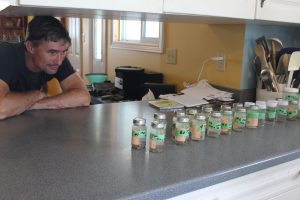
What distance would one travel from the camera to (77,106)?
1.51m

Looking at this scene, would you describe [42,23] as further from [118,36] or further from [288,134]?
[118,36]

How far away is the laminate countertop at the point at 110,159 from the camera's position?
2.36 feet

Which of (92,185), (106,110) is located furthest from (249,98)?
(92,185)

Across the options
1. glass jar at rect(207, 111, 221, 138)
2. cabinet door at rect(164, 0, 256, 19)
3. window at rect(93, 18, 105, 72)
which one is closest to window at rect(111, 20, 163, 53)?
window at rect(93, 18, 105, 72)

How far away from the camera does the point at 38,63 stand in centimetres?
156

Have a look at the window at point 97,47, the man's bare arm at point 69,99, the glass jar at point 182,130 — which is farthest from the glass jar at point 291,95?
the window at point 97,47

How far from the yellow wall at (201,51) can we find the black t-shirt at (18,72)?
73cm

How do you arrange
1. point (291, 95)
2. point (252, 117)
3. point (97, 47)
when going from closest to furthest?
point (252, 117) < point (291, 95) < point (97, 47)

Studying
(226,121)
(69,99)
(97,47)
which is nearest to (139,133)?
(226,121)

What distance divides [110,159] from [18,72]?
0.92 metres

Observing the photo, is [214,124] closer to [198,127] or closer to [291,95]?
[198,127]

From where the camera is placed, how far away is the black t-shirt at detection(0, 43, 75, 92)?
148cm

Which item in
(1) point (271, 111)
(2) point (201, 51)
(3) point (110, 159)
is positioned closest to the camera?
(3) point (110, 159)

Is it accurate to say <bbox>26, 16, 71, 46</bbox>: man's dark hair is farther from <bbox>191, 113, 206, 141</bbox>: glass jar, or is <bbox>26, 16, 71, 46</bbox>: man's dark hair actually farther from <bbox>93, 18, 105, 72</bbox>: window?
<bbox>93, 18, 105, 72</bbox>: window
